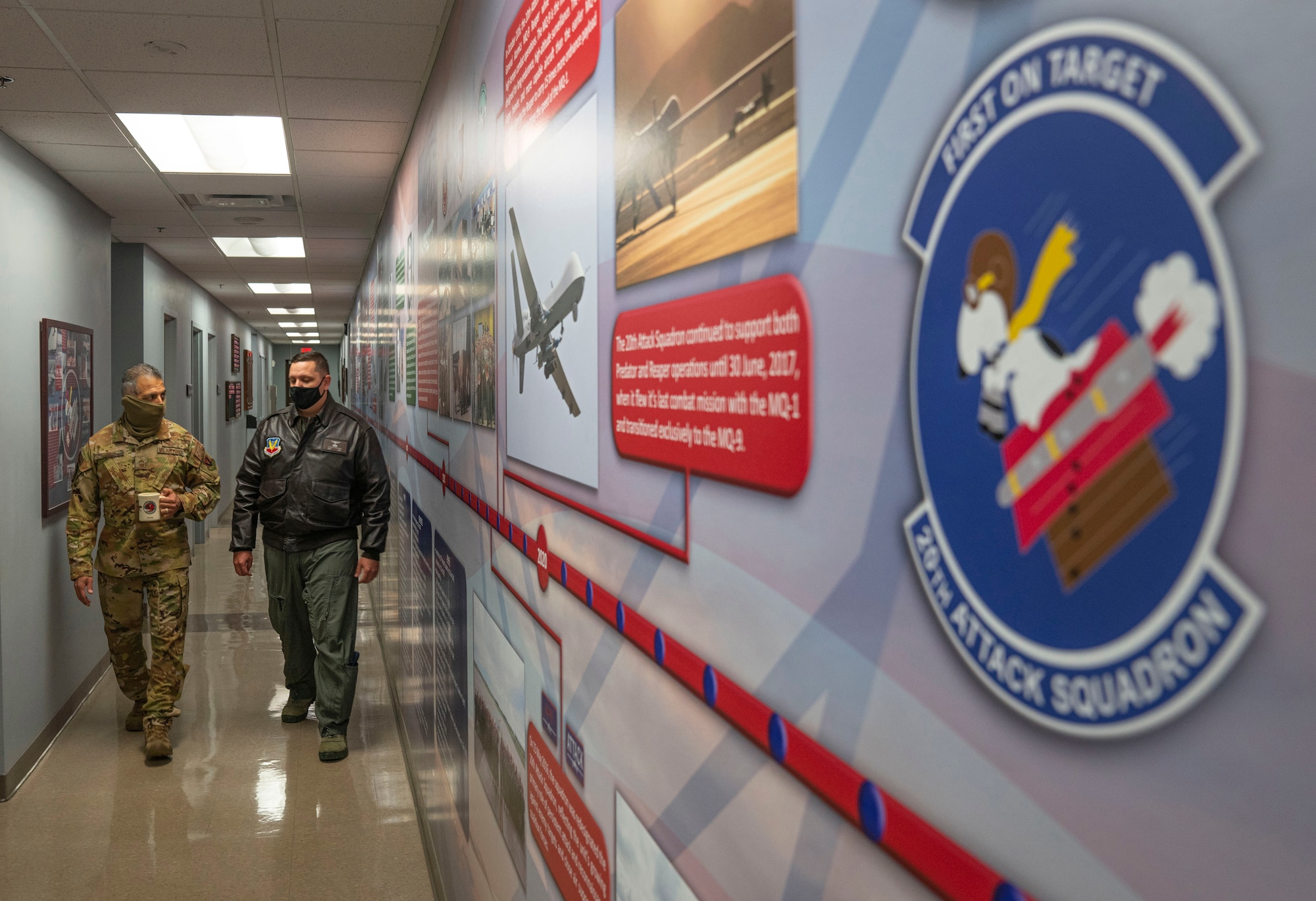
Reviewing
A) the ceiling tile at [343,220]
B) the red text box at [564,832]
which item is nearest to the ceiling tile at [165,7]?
the red text box at [564,832]

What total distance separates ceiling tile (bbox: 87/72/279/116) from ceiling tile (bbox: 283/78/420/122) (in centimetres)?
11

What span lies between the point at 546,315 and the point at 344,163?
4485 mm

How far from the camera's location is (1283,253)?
0.35 metres

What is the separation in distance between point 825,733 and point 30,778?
16.4ft

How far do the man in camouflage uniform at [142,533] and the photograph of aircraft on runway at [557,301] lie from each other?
3.38 meters

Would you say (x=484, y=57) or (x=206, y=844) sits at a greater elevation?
(x=484, y=57)

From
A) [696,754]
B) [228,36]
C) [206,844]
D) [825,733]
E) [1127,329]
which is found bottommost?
[206,844]

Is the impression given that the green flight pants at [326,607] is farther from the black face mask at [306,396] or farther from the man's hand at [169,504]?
the black face mask at [306,396]

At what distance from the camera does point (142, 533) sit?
464 cm

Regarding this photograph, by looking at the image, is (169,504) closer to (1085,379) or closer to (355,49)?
(355,49)

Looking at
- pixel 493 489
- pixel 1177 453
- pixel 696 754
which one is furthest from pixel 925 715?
pixel 493 489

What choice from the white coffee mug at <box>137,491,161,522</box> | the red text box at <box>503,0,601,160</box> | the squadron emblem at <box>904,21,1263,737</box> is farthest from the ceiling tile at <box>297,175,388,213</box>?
the squadron emblem at <box>904,21,1263,737</box>

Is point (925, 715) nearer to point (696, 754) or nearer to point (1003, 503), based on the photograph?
point (1003, 503)

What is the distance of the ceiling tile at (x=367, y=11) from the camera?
3209 millimetres
